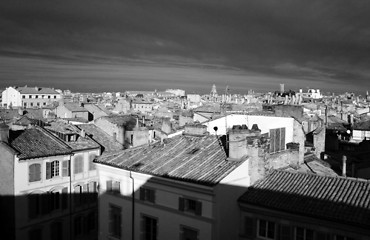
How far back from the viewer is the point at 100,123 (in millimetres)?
44000

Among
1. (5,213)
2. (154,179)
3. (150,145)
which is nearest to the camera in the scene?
(154,179)

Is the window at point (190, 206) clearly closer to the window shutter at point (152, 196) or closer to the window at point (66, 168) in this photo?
the window shutter at point (152, 196)

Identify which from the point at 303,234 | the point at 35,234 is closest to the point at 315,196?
the point at 303,234

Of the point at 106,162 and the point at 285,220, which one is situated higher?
the point at 106,162

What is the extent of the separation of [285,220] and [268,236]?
1392 millimetres

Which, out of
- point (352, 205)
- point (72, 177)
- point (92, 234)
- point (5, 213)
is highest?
point (352, 205)

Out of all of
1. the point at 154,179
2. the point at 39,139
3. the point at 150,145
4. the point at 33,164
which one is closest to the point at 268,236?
the point at 154,179

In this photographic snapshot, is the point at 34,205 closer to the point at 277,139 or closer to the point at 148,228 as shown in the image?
the point at 148,228

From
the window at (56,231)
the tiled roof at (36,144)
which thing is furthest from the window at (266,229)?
the window at (56,231)

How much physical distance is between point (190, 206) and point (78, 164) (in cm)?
1837

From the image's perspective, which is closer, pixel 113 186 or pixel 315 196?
pixel 315 196

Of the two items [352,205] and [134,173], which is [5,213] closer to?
[134,173]

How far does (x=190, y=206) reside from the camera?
2053 cm

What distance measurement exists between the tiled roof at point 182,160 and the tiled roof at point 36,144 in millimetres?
9419
